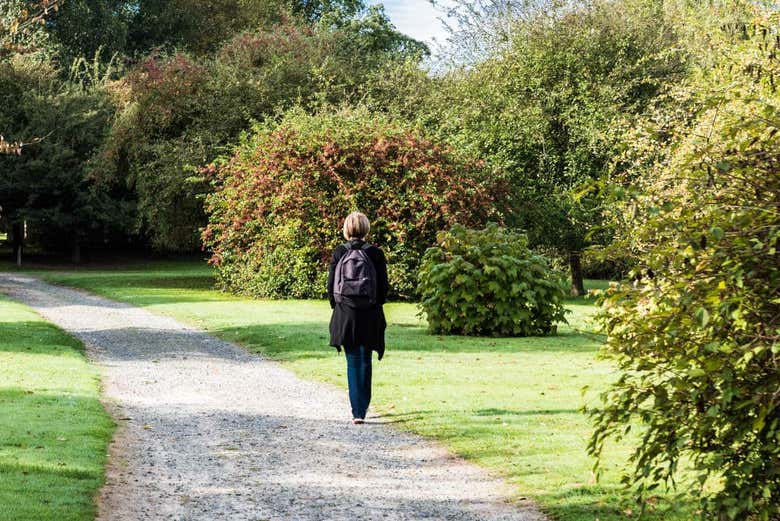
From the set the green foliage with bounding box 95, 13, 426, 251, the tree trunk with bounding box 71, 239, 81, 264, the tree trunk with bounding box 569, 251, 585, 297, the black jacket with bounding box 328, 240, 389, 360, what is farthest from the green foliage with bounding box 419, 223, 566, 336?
the tree trunk with bounding box 71, 239, 81, 264

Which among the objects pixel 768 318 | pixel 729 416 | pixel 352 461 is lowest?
pixel 352 461

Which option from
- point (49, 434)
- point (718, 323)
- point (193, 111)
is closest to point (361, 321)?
point (49, 434)

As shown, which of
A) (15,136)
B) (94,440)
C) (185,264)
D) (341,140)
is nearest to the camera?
(94,440)

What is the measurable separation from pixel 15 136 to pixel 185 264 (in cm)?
1127

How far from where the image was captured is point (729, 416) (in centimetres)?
440

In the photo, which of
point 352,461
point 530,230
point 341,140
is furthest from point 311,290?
point 352,461

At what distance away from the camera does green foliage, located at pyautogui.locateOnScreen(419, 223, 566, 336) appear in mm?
17469

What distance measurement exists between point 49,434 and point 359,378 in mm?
2940

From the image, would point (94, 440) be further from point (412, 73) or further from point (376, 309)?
point (412, 73)

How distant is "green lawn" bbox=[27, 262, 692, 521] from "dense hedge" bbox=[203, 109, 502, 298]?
2076mm

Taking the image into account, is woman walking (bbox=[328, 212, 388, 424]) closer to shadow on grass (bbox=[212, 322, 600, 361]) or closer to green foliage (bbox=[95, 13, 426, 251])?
shadow on grass (bbox=[212, 322, 600, 361])

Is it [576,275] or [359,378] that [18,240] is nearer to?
[576,275]

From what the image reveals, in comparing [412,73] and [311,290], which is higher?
[412,73]

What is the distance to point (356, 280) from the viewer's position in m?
9.56
